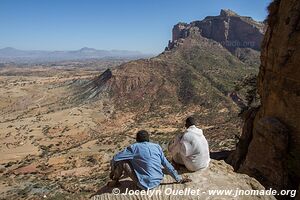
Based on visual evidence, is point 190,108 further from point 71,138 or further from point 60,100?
point 60,100

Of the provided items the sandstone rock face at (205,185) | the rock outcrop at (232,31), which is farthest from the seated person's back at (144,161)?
the rock outcrop at (232,31)

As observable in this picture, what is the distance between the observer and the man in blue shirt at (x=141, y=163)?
716cm

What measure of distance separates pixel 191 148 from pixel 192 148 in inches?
0.8

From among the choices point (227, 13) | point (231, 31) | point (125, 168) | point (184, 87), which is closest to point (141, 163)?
point (125, 168)

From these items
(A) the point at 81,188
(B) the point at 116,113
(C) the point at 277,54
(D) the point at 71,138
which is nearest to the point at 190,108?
(B) the point at 116,113

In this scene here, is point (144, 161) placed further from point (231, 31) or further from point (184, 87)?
point (231, 31)

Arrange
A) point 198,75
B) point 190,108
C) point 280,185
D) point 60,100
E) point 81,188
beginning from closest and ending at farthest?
point 280,185, point 81,188, point 190,108, point 198,75, point 60,100

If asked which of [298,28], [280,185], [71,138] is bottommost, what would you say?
[71,138]

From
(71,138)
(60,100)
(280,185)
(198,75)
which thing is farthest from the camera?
(60,100)

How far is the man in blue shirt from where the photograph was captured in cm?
716

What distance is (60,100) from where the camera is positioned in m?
64.0

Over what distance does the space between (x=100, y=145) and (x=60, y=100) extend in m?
29.8

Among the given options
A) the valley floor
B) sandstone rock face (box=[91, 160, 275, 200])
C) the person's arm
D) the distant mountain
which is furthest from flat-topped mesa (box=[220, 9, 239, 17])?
the person's arm

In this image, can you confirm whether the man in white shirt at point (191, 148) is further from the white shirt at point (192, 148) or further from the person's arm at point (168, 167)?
the person's arm at point (168, 167)
